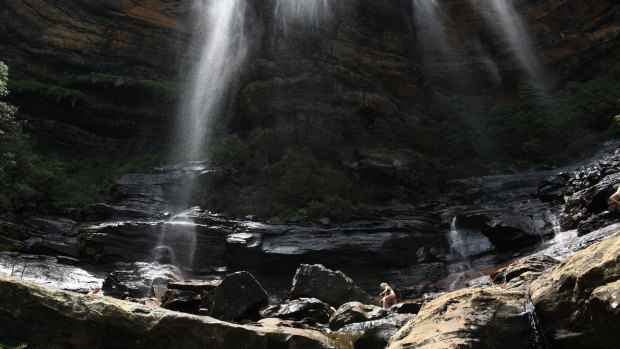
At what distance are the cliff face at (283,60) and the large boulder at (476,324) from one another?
1874cm

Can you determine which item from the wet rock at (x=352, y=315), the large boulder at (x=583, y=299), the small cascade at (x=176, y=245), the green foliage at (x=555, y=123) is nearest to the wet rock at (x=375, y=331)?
the wet rock at (x=352, y=315)

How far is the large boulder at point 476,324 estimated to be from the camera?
4.24 meters

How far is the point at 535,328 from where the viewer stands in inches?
171

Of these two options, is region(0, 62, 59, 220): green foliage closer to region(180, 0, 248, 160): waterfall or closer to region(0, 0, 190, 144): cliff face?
region(0, 0, 190, 144): cliff face

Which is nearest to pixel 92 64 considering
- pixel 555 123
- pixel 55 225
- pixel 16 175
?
pixel 16 175

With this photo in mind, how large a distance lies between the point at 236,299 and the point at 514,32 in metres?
30.6

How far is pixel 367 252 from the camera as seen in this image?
14.3 meters

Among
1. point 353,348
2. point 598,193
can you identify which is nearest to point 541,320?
point 353,348

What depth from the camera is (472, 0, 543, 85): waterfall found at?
96.4ft

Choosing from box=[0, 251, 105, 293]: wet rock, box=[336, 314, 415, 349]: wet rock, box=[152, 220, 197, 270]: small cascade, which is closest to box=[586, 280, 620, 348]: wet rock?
box=[336, 314, 415, 349]: wet rock

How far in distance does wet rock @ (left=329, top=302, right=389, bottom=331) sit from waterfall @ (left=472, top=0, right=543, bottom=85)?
1062 inches

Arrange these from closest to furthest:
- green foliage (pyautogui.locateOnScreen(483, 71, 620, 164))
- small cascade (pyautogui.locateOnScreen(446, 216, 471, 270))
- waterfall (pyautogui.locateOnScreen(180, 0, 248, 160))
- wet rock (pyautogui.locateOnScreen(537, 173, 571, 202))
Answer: small cascade (pyautogui.locateOnScreen(446, 216, 471, 270)) < wet rock (pyautogui.locateOnScreen(537, 173, 571, 202)) < green foliage (pyautogui.locateOnScreen(483, 71, 620, 164)) < waterfall (pyautogui.locateOnScreen(180, 0, 248, 160))

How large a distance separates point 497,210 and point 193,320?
45.3 feet

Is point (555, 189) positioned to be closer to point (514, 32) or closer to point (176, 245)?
point (176, 245)
